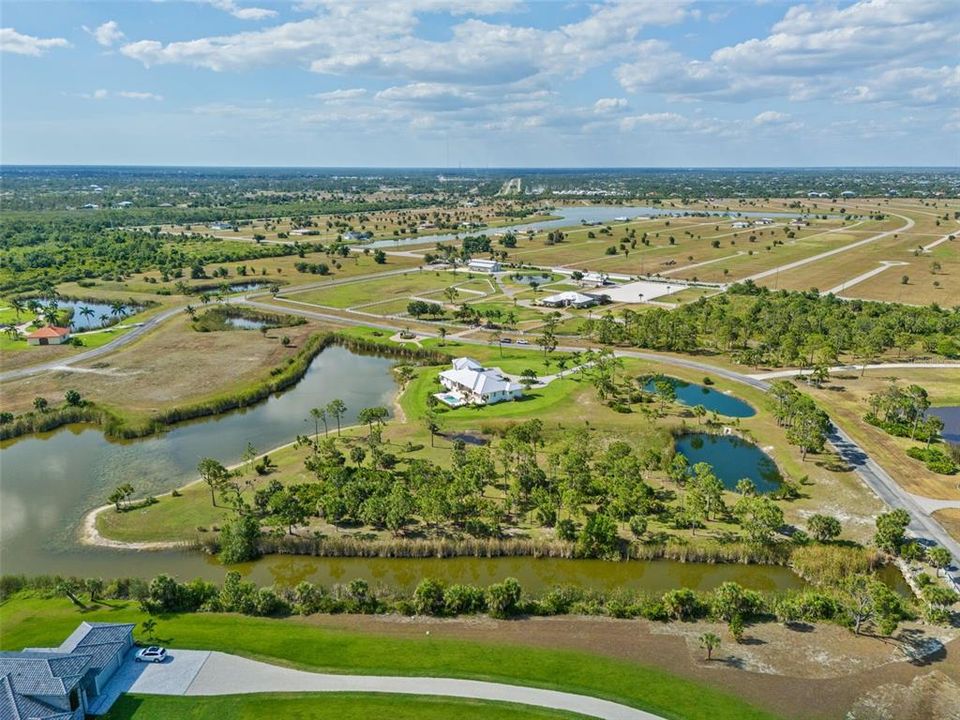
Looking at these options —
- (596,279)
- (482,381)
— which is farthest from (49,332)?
(596,279)

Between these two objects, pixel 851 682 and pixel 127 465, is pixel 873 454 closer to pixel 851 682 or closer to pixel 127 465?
pixel 851 682

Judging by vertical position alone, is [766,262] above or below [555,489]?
above

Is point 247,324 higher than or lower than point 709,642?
higher

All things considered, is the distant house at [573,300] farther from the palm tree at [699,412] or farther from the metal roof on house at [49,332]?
the metal roof on house at [49,332]

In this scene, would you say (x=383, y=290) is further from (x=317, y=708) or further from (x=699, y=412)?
(x=317, y=708)

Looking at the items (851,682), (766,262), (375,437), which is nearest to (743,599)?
(851,682)

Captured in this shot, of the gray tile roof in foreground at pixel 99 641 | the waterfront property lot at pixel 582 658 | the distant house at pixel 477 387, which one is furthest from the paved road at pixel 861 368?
the gray tile roof in foreground at pixel 99 641
